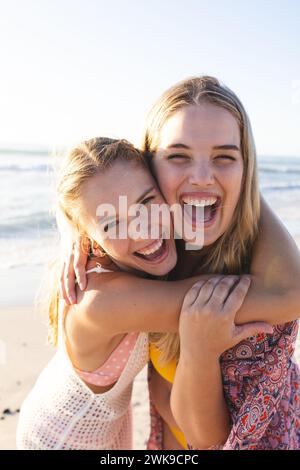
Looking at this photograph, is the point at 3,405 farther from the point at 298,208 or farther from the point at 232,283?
the point at 298,208

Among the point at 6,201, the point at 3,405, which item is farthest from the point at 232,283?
the point at 6,201

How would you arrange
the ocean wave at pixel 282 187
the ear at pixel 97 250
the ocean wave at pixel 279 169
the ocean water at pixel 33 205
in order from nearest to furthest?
the ear at pixel 97 250 < the ocean water at pixel 33 205 < the ocean wave at pixel 282 187 < the ocean wave at pixel 279 169

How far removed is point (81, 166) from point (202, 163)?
1.91ft

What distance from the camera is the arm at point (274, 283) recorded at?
2318 millimetres

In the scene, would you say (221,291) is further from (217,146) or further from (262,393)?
(217,146)

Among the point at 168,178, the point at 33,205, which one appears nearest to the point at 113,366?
the point at 168,178

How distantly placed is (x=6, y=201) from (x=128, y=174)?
411 inches

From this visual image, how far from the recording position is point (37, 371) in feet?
15.6

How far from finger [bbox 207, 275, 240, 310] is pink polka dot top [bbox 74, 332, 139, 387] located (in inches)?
20.6

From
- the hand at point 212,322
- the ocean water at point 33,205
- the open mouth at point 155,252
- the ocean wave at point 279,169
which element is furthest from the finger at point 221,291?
the ocean wave at point 279,169

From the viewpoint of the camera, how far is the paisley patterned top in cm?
234

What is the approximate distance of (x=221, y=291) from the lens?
230cm

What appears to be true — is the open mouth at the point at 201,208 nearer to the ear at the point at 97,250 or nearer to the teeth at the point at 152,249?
the teeth at the point at 152,249

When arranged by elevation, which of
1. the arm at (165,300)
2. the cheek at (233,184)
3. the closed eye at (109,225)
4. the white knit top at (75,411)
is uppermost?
the cheek at (233,184)
